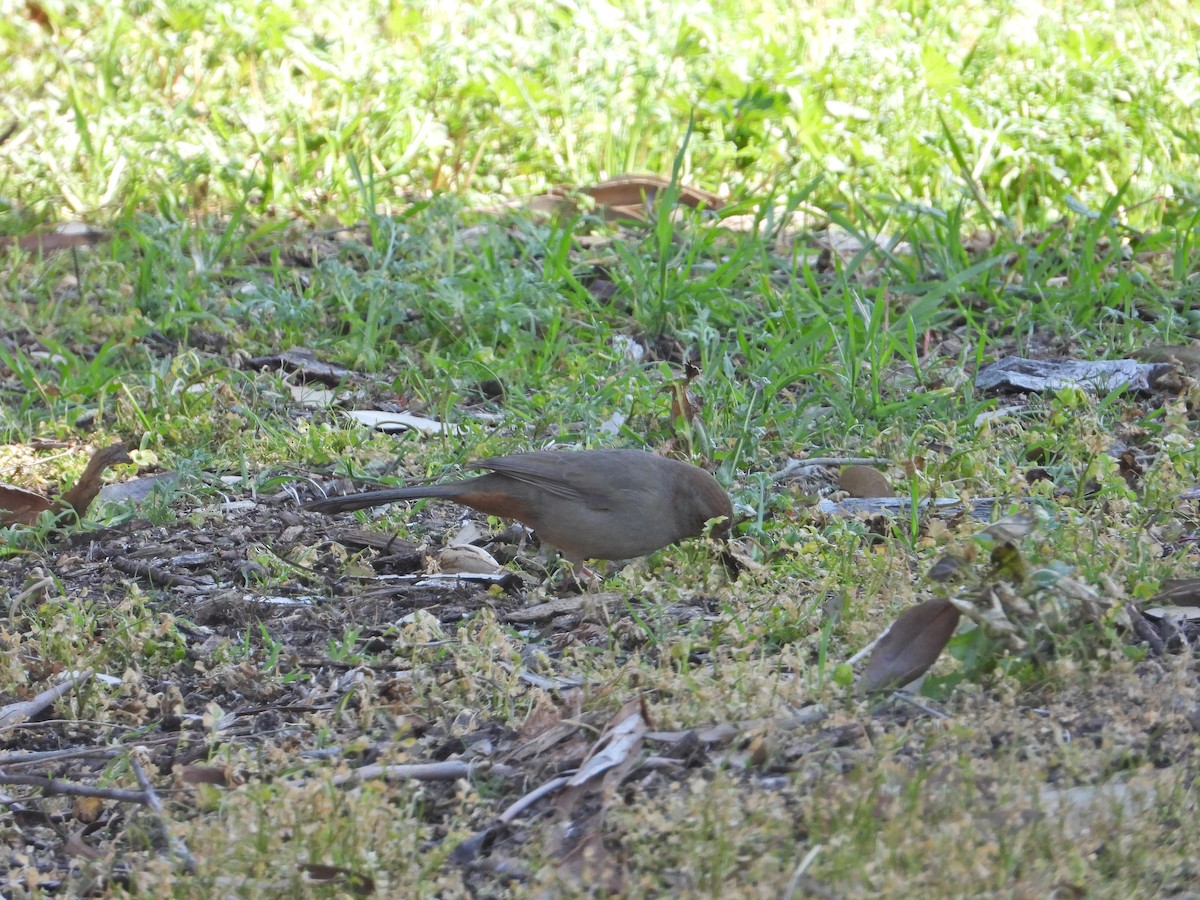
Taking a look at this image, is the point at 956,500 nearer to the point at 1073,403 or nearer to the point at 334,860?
the point at 1073,403

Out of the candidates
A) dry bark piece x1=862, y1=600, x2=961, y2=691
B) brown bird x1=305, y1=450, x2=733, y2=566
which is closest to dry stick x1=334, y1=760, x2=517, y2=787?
dry bark piece x1=862, y1=600, x2=961, y2=691

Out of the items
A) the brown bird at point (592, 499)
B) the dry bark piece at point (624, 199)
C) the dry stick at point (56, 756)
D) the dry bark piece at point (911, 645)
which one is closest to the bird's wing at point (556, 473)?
the brown bird at point (592, 499)

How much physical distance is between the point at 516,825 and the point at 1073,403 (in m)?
2.87

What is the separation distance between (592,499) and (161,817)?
1.85 metres

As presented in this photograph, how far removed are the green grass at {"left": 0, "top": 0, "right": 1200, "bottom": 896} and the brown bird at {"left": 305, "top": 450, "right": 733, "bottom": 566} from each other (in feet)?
0.41

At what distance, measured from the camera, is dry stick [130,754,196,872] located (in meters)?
2.82

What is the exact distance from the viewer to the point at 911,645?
3279 mm

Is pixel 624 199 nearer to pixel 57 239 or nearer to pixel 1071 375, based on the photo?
pixel 1071 375

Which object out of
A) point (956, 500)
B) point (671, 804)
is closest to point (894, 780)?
point (671, 804)

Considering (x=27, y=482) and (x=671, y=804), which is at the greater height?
(x=671, y=804)

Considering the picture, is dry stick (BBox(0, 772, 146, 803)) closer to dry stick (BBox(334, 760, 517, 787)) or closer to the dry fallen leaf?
dry stick (BBox(334, 760, 517, 787))

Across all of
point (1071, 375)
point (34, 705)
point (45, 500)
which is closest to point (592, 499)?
point (34, 705)

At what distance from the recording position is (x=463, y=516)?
5129 millimetres

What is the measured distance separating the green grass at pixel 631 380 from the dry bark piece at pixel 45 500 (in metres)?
0.08
